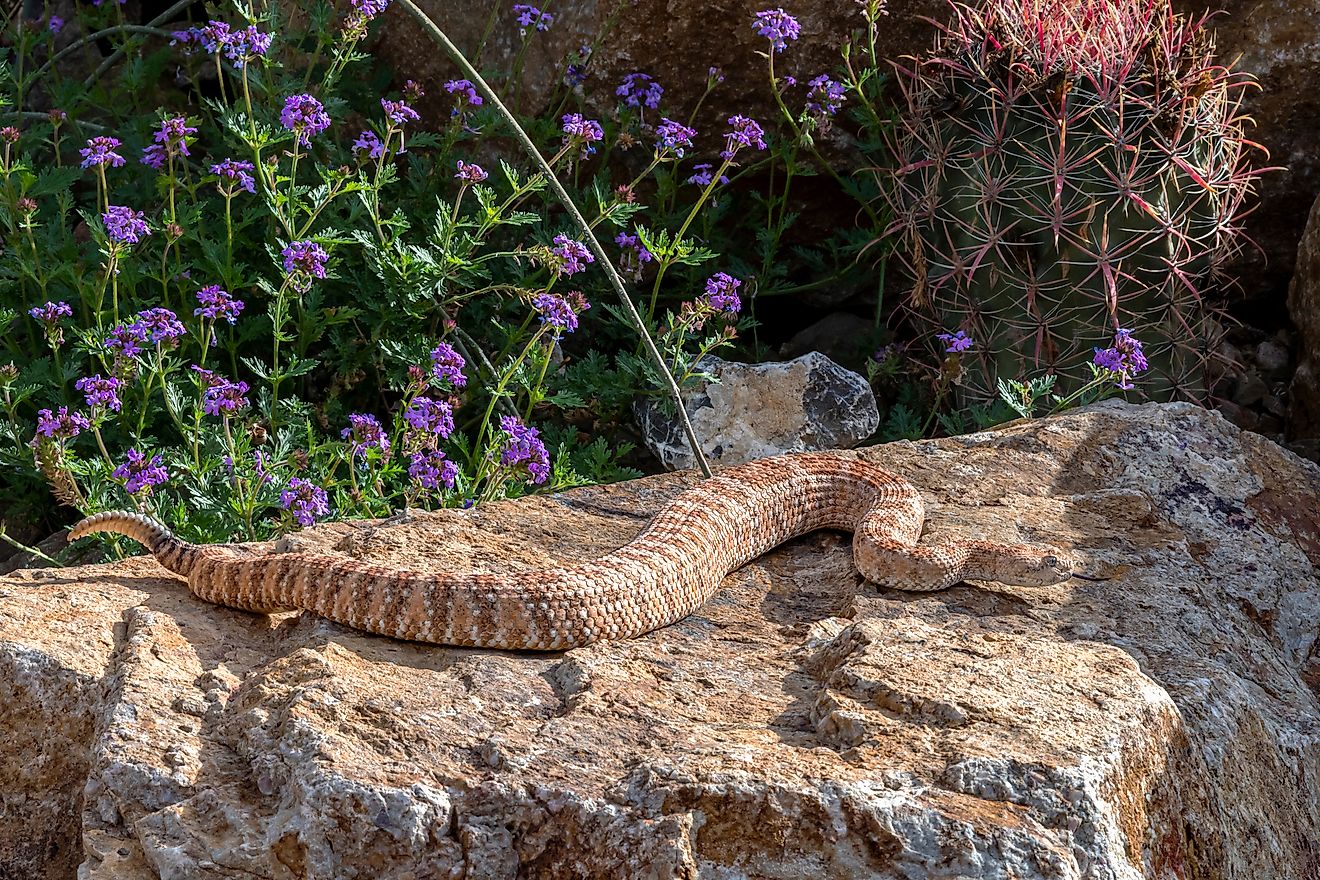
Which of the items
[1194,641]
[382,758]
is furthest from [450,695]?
[1194,641]

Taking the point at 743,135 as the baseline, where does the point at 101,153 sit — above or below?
below

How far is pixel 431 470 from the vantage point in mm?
5902

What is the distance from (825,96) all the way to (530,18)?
1.68 metres

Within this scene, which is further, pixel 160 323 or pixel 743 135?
pixel 743 135

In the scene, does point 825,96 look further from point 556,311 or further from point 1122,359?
point 556,311

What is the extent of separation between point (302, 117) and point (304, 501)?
183 centimetres

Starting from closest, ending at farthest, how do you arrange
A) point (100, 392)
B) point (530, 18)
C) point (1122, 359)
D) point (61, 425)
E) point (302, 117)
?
1. point (61, 425)
2. point (100, 392)
3. point (302, 117)
4. point (1122, 359)
5. point (530, 18)

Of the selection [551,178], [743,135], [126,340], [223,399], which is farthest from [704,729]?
[743,135]

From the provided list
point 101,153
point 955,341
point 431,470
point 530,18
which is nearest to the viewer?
point 431,470

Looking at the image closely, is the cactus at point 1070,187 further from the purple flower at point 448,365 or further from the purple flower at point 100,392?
the purple flower at point 100,392

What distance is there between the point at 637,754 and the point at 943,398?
4376mm

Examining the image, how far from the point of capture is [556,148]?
8242mm

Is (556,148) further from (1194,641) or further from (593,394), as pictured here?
(1194,641)

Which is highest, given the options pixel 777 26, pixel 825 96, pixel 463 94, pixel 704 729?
pixel 777 26
